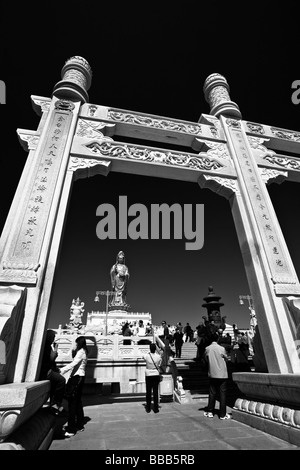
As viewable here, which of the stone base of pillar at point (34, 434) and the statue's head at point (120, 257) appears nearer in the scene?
the stone base of pillar at point (34, 434)

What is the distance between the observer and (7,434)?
209cm

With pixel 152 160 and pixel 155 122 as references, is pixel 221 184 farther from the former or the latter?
pixel 155 122

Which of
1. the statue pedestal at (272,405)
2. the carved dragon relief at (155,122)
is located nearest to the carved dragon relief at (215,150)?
the carved dragon relief at (155,122)

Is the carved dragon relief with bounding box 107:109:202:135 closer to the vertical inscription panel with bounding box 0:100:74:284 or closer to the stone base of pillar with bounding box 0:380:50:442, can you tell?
the vertical inscription panel with bounding box 0:100:74:284

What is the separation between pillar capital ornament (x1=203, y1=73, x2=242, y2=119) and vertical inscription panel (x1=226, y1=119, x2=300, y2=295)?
75 centimetres

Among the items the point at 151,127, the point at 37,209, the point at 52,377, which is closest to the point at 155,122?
the point at 151,127

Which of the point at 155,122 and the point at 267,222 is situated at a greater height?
the point at 155,122

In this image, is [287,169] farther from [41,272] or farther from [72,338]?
[72,338]

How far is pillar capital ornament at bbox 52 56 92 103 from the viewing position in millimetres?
6176

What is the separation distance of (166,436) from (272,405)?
1.42m

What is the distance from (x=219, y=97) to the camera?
292 inches

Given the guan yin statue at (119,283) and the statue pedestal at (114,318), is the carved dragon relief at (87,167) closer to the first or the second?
the statue pedestal at (114,318)

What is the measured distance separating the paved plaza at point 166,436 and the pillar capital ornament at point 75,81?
21.5 ft

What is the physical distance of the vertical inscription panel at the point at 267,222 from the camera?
450 centimetres
